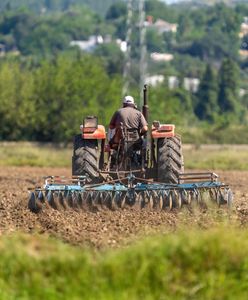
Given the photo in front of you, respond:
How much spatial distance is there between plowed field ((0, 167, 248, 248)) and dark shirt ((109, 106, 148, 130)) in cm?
156

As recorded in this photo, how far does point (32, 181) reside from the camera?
2386cm

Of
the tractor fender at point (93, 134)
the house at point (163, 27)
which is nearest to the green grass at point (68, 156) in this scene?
the tractor fender at point (93, 134)

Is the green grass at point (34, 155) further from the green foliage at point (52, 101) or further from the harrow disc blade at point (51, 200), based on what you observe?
the harrow disc blade at point (51, 200)

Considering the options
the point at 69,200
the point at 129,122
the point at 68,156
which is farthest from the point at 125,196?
the point at 68,156

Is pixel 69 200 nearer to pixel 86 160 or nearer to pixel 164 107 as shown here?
pixel 86 160

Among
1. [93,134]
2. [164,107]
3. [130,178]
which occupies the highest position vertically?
[164,107]

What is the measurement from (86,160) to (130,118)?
927mm

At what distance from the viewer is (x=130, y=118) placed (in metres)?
16.1

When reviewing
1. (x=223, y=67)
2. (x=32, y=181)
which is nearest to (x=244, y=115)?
(x=223, y=67)

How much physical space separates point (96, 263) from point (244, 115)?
71.8 meters

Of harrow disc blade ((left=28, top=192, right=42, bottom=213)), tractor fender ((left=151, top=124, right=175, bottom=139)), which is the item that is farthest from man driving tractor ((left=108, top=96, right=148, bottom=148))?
harrow disc blade ((left=28, top=192, right=42, bottom=213))

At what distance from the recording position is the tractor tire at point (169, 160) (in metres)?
16.2

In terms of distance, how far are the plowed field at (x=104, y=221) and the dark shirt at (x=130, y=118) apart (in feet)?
5.11

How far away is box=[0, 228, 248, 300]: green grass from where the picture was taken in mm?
8414
